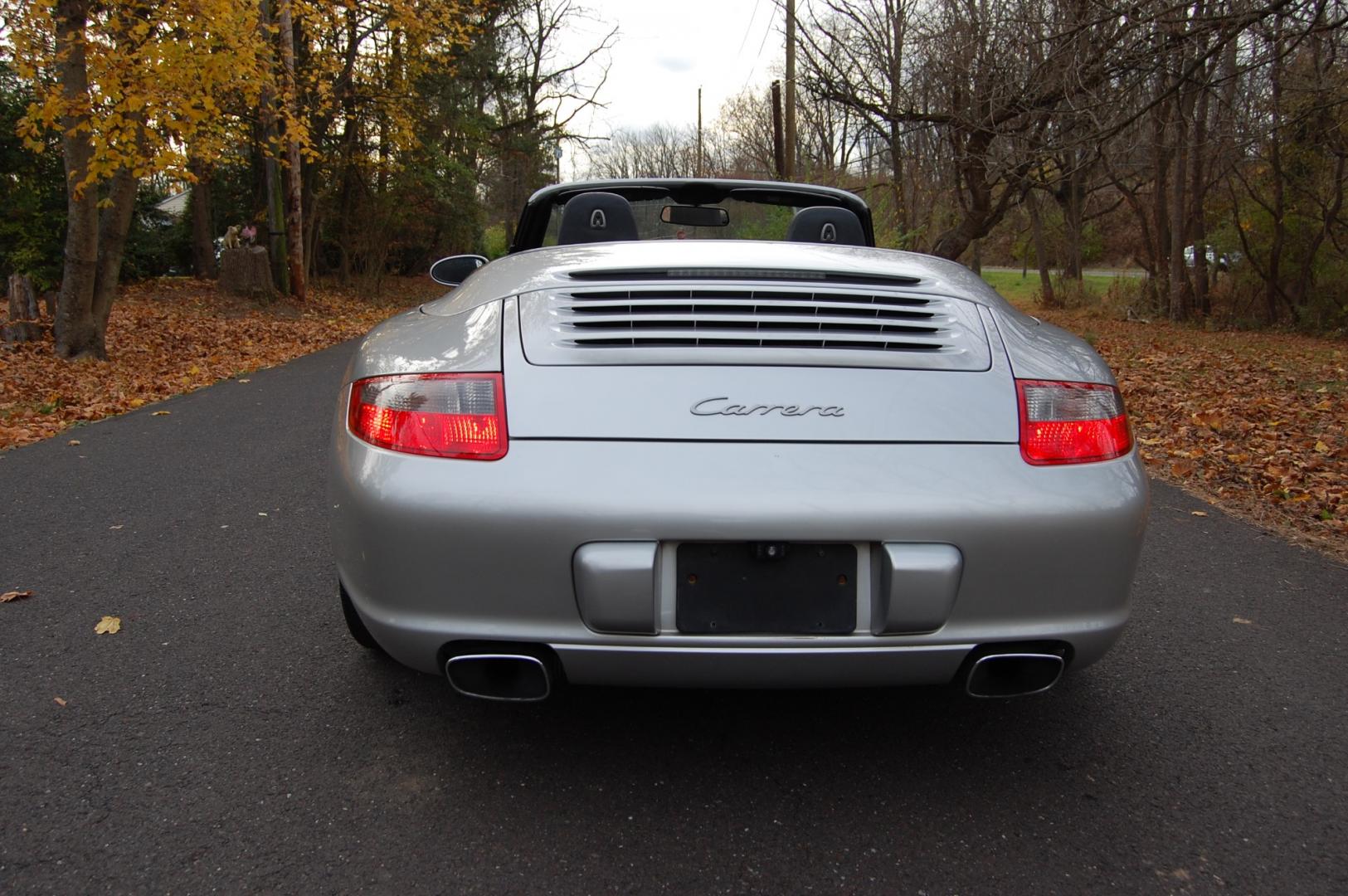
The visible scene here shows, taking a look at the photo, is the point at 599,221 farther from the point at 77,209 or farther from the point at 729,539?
the point at 77,209

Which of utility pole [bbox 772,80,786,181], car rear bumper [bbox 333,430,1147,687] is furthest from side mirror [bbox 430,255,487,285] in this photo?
utility pole [bbox 772,80,786,181]

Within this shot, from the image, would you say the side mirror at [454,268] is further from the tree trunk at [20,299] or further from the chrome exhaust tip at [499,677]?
the tree trunk at [20,299]

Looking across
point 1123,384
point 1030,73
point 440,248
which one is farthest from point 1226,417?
point 440,248

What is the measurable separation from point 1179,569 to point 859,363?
263 centimetres

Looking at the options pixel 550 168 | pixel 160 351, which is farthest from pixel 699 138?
pixel 160 351

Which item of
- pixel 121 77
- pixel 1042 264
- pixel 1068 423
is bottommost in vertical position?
pixel 1068 423

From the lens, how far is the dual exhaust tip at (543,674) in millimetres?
1916

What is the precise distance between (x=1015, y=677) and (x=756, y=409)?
811 mm

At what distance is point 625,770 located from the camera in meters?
2.20

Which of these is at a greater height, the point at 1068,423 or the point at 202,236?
the point at 202,236

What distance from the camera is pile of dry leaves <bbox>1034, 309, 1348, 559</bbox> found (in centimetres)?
512

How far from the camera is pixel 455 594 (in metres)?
1.89

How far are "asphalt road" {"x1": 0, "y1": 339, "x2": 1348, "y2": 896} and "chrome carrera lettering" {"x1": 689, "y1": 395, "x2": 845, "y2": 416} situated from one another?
88 cm

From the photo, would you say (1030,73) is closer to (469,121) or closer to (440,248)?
(469,121)
